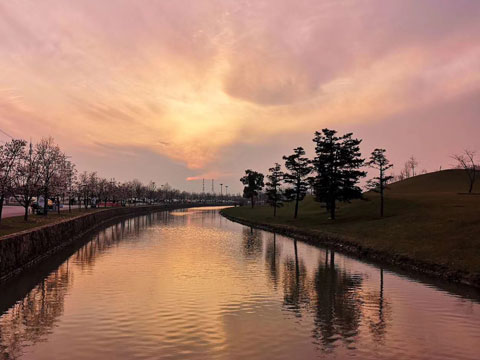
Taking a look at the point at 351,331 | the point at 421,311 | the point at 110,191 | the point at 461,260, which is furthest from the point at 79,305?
the point at 110,191

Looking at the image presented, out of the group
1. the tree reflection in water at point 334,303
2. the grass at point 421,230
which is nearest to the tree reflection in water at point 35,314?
the tree reflection in water at point 334,303

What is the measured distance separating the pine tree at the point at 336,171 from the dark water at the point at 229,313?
108 ft

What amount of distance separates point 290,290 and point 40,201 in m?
65.3

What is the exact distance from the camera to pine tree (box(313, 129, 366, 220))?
2457 inches

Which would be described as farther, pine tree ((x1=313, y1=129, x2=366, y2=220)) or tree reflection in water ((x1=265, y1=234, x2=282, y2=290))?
pine tree ((x1=313, y1=129, x2=366, y2=220))

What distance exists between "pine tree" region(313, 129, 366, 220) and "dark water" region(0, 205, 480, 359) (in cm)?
3307

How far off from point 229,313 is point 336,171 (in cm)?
5072

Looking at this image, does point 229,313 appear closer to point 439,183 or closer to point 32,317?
point 32,317

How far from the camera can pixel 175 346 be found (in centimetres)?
1273

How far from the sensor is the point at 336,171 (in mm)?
64250

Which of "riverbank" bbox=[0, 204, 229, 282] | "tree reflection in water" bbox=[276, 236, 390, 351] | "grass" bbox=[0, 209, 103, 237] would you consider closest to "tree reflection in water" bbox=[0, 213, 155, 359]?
"riverbank" bbox=[0, 204, 229, 282]

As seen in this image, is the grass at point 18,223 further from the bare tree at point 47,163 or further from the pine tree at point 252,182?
the pine tree at point 252,182

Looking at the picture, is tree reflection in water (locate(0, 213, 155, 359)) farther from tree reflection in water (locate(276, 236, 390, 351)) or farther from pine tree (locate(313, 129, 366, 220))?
pine tree (locate(313, 129, 366, 220))

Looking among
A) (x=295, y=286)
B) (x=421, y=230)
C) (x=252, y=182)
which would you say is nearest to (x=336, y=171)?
(x=421, y=230)
